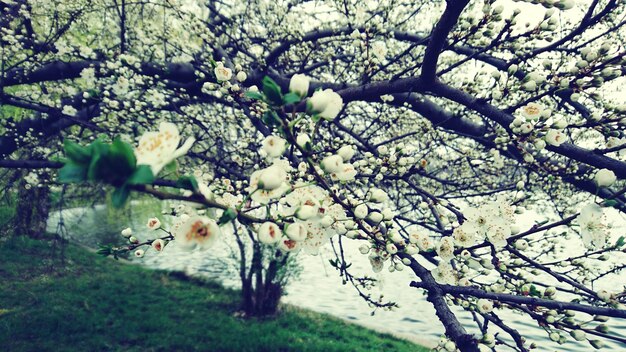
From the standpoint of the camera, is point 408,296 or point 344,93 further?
point 408,296

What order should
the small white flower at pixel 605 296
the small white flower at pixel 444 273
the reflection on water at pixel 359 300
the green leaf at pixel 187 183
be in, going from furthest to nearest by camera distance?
the reflection on water at pixel 359 300, the small white flower at pixel 444 273, the small white flower at pixel 605 296, the green leaf at pixel 187 183

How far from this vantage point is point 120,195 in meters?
0.68

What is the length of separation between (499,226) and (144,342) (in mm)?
5888

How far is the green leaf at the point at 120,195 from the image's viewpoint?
0.67m

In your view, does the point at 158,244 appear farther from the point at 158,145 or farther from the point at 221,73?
the point at 221,73

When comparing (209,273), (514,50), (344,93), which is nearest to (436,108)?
(514,50)

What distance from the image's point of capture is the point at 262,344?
5.62 meters

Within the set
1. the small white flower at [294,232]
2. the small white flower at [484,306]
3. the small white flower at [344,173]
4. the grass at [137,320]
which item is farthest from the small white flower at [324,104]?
the grass at [137,320]

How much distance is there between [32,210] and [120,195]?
409 inches

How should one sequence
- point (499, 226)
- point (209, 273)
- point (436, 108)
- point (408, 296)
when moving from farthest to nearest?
point (209, 273)
point (408, 296)
point (436, 108)
point (499, 226)

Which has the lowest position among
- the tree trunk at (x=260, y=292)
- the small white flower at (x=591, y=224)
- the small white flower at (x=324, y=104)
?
the tree trunk at (x=260, y=292)

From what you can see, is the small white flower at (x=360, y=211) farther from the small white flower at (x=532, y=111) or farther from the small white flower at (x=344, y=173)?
the small white flower at (x=532, y=111)

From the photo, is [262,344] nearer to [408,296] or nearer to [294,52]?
[294,52]

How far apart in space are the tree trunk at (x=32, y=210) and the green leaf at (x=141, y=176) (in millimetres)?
8272
